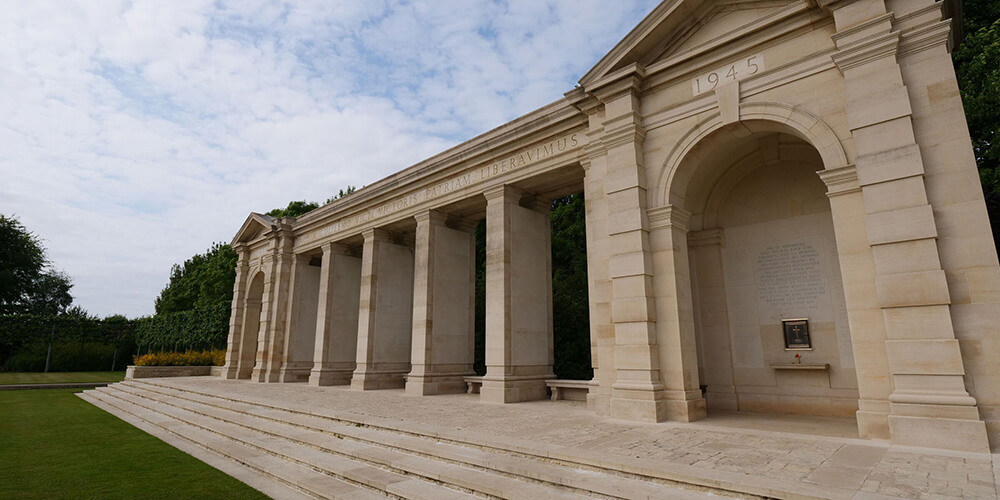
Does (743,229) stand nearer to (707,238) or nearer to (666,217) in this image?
(707,238)

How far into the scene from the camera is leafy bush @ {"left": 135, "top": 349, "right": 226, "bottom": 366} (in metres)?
28.2

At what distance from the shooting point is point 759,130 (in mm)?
10258

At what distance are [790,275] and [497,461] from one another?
8771 millimetres

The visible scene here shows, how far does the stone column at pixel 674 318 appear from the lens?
33.1ft

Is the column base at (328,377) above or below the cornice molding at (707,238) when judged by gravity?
below

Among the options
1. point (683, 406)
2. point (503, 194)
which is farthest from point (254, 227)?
point (683, 406)

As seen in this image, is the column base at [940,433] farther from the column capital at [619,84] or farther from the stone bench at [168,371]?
the stone bench at [168,371]

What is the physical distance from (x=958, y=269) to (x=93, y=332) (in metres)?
55.9

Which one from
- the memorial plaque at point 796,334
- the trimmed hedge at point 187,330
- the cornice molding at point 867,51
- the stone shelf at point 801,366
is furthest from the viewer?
the trimmed hedge at point 187,330

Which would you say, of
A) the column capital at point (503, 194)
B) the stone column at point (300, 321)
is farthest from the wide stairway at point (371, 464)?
the stone column at point (300, 321)

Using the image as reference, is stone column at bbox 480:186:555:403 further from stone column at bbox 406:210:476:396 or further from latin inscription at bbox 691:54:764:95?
latin inscription at bbox 691:54:764:95

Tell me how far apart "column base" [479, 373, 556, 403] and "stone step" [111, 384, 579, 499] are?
512 cm

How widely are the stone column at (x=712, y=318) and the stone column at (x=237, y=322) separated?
81.8 ft

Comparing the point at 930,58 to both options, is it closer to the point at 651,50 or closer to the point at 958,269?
the point at 958,269
